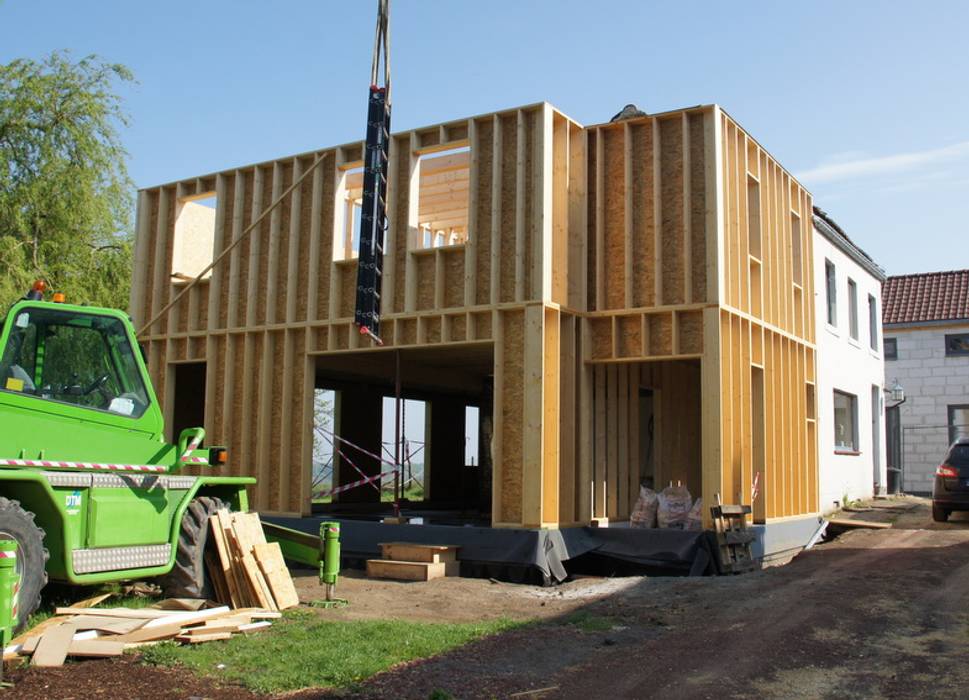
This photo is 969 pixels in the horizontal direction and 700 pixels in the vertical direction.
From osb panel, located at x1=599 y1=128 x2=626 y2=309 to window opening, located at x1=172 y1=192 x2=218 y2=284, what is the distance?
23.3ft

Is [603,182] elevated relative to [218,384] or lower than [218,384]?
elevated

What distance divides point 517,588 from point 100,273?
13.9 meters

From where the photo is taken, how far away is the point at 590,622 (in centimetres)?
933

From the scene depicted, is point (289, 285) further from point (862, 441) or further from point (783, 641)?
point (862, 441)

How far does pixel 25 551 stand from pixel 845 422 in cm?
1785

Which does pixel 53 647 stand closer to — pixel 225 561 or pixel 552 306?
pixel 225 561

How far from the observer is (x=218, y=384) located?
16.4 meters

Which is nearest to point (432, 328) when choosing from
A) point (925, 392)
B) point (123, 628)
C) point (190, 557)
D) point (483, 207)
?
point (483, 207)

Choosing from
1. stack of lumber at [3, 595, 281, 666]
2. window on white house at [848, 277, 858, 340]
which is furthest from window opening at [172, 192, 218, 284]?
window on white house at [848, 277, 858, 340]

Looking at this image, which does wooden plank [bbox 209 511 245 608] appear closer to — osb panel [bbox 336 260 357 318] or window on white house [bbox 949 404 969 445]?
osb panel [bbox 336 260 357 318]

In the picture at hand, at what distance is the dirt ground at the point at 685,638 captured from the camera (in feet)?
21.9

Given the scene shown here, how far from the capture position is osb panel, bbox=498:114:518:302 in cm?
1359

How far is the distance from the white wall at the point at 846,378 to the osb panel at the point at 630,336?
608 cm

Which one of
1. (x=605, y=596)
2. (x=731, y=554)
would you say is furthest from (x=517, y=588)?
(x=731, y=554)
